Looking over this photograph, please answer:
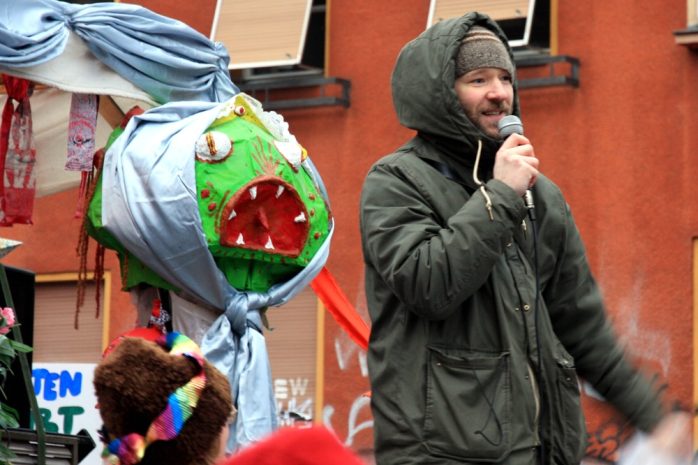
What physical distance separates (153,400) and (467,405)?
77 centimetres

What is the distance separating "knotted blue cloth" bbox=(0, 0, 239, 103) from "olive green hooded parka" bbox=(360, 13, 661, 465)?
2777 millimetres

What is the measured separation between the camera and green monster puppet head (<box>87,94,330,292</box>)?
6703mm

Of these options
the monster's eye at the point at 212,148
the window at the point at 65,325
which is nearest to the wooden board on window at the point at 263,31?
the window at the point at 65,325

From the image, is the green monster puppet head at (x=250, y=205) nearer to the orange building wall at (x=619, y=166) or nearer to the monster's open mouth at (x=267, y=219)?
the monster's open mouth at (x=267, y=219)

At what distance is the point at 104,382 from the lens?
12.2ft

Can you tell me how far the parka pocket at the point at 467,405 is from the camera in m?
4.00

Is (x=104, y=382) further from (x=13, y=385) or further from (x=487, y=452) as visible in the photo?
(x=13, y=385)

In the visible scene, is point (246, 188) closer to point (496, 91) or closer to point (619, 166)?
point (496, 91)

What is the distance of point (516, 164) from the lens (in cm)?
409

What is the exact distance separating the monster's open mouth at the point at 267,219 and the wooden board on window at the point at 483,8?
22.9ft

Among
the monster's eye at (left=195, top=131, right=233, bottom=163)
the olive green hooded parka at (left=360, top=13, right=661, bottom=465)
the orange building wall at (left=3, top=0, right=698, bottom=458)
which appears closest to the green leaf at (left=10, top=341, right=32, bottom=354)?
the monster's eye at (left=195, top=131, right=233, bottom=163)

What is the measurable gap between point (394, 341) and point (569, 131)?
9657 mm

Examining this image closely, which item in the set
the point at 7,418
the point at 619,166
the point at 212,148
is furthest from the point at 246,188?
the point at 619,166

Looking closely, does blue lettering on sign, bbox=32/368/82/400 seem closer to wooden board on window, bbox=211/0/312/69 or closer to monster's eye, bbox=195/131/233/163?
wooden board on window, bbox=211/0/312/69
